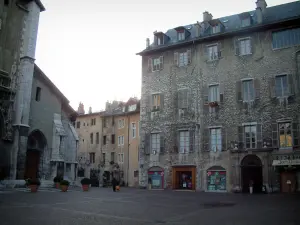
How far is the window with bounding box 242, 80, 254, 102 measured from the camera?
26.8 meters

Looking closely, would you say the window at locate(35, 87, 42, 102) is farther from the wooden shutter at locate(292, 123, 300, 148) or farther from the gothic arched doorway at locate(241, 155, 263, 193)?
the wooden shutter at locate(292, 123, 300, 148)

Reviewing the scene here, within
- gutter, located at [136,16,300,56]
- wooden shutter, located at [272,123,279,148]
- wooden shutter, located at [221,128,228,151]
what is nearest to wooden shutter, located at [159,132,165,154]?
wooden shutter, located at [221,128,228,151]

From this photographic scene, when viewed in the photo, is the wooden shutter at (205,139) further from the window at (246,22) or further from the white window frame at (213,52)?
the window at (246,22)

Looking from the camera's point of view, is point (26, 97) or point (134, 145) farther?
point (134, 145)

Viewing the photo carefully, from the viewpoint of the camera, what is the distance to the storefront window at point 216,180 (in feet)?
88.4

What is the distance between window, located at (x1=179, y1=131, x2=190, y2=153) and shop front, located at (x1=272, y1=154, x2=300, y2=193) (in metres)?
7.71

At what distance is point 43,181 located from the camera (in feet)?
78.7

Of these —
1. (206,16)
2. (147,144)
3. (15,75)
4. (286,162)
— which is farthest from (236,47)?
(15,75)

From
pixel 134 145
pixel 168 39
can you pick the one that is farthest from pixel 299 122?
pixel 134 145

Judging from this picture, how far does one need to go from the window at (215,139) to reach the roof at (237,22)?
343 inches

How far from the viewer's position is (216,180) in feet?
89.5

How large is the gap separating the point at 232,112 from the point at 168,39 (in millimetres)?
10958

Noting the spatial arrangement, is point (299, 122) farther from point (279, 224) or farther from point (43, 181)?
point (43, 181)

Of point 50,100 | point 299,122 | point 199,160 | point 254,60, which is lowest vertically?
point 199,160
